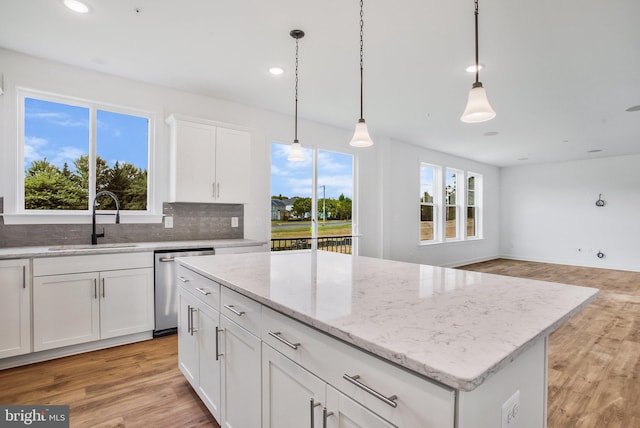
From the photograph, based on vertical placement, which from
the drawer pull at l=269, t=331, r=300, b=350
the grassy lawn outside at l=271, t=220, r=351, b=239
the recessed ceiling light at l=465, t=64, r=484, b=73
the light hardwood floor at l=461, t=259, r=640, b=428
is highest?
the recessed ceiling light at l=465, t=64, r=484, b=73

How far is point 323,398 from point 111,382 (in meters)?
2.12

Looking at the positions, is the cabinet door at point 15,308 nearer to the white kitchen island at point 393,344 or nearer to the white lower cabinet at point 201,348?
the white lower cabinet at point 201,348

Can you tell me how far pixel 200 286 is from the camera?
6.35 feet

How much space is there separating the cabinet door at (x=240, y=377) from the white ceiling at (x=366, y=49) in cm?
215

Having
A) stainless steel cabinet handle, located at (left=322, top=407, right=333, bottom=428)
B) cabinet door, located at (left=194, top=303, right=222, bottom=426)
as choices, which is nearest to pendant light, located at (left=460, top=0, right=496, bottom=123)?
stainless steel cabinet handle, located at (left=322, top=407, right=333, bottom=428)

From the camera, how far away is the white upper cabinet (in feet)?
11.9

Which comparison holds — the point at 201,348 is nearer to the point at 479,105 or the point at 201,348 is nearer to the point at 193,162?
the point at 479,105

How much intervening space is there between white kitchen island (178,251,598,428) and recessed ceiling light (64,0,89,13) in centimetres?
213

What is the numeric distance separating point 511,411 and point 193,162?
3580 millimetres

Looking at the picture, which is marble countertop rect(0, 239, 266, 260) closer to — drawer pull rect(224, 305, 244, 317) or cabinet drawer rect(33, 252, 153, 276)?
cabinet drawer rect(33, 252, 153, 276)

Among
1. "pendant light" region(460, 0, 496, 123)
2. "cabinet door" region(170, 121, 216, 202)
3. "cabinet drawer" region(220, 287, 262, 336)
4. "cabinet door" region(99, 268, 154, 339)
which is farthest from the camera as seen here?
"cabinet door" region(170, 121, 216, 202)

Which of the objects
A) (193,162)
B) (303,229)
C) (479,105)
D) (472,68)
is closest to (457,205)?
(303,229)

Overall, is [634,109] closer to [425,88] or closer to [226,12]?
[425,88]

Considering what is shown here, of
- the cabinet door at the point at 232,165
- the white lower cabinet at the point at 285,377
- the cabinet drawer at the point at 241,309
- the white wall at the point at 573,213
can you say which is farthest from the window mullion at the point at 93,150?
the white wall at the point at 573,213
